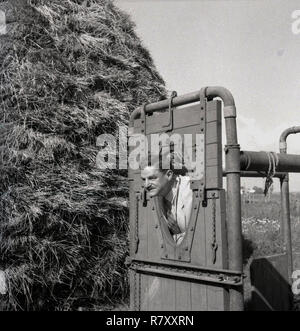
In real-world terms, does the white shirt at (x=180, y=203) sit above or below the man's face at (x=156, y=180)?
below

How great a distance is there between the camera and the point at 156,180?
358cm

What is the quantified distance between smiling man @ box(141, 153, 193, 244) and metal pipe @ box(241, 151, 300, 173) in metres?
0.55

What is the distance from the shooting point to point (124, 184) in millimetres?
5012

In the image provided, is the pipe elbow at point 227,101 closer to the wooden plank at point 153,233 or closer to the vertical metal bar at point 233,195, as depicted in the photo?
the vertical metal bar at point 233,195

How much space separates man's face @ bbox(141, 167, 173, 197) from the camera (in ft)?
11.8

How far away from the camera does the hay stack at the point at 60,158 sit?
14.0 ft

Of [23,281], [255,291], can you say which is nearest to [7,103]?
[23,281]

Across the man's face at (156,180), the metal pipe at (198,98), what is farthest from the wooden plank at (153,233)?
the metal pipe at (198,98)

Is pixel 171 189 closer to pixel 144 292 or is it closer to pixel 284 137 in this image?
pixel 144 292

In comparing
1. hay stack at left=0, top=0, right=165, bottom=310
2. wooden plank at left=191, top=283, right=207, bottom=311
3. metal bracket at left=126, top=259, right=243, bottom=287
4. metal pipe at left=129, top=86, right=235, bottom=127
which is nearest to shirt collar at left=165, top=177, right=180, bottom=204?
metal bracket at left=126, top=259, right=243, bottom=287

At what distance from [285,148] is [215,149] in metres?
2.45

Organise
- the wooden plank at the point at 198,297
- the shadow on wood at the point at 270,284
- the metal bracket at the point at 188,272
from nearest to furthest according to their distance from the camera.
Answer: the metal bracket at the point at 188,272, the wooden plank at the point at 198,297, the shadow on wood at the point at 270,284

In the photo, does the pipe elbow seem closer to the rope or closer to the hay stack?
the rope
